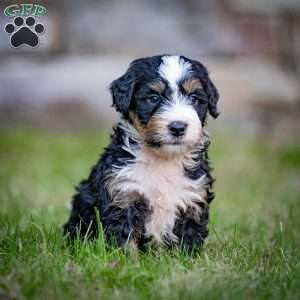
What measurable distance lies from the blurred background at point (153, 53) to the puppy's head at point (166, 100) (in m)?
9.39

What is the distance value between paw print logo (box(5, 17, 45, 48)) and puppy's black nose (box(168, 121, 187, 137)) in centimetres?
194

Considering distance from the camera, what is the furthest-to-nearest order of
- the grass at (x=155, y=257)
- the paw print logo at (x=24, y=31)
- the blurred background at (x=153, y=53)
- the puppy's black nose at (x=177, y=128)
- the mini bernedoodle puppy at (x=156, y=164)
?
the blurred background at (x=153, y=53)
the paw print logo at (x=24, y=31)
the mini bernedoodle puppy at (x=156, y=164)
the puppy's black nose at (x=177, y=128)
the grass at (x=155, y=257)

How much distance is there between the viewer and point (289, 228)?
8055mm

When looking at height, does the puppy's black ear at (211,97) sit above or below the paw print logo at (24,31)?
below

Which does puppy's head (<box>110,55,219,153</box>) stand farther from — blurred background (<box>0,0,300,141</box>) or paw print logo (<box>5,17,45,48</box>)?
blurred background (<box>0,0,300,141</box>)

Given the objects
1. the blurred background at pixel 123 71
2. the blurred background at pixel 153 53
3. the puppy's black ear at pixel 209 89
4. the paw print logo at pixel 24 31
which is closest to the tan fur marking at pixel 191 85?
the puppy's black ear at pixel 209 89

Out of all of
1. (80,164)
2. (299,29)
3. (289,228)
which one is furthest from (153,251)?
(299,29)

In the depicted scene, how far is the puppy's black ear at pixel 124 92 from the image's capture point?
6277mm

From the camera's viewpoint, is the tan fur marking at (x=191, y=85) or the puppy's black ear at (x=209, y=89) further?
the puppy's black ear at (x=209, y=89)

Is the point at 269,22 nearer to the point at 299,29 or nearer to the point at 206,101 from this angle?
the point at 299,29

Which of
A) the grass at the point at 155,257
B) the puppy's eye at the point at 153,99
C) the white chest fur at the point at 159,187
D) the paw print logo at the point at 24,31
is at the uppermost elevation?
the paw print logo at the point at 24,31

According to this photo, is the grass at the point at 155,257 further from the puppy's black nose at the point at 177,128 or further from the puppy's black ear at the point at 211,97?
the puppy's black ear at the point at 211,97

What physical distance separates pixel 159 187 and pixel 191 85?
836mm

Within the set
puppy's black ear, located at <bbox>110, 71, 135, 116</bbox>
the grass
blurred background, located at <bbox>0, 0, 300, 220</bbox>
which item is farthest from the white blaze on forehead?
blurred background, located at <bbox>0, 0, 300, 220</bbox>
